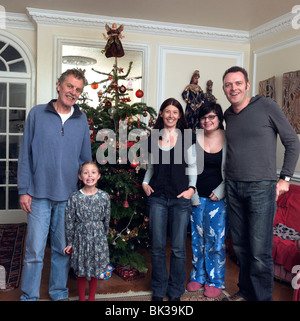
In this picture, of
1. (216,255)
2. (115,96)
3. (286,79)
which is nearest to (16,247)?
(115,96)

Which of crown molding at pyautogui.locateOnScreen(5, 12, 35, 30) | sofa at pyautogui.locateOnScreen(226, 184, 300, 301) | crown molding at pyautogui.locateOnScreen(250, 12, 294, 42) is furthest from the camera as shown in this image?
crown molding at pyautogui.locateOnScreen(5, 12, 35, 30)

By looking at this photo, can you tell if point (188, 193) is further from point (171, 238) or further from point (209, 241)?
point (209, 241)

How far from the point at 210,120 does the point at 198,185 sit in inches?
20.0

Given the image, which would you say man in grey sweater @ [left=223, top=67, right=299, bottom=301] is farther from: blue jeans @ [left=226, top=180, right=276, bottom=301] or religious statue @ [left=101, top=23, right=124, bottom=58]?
religious statue @ [left=101, top=23, right=124, bottom=58]

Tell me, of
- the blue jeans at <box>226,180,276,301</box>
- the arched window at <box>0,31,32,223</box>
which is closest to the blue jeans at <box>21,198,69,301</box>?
the blue jeans at <box>226,180,276,301</box>

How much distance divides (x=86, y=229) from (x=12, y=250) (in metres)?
1.93

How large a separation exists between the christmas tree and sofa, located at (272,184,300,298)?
121cm

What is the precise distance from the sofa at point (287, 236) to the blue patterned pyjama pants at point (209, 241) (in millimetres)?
576

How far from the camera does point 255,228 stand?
2271 mm

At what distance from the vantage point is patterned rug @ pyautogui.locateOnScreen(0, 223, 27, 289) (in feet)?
9.75

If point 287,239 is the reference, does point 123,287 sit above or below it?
below

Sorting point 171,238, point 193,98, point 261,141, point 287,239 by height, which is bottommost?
point 287,239

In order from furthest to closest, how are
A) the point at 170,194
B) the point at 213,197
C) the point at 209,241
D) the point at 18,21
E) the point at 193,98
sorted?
the point at 193,98 < the point at 18,21 < the point at 209,241 < the point at 213,197 < the point at 170,194

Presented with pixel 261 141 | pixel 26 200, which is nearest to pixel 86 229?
pixel 26 200
